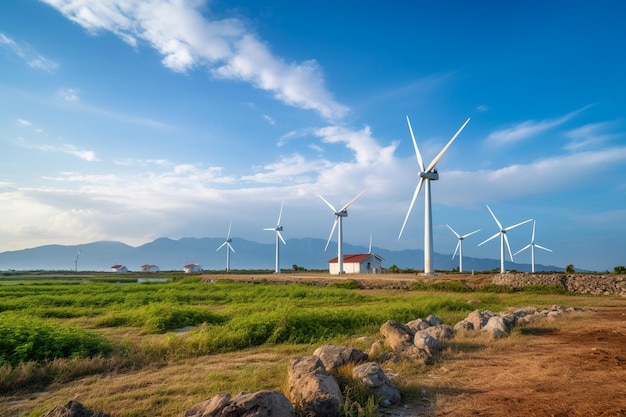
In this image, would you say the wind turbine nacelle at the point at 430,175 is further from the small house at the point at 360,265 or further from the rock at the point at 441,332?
the rock at the point at 441,332

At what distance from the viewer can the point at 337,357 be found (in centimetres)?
901

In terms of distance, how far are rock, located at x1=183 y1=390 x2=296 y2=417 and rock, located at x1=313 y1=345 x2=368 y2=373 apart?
3194 mm

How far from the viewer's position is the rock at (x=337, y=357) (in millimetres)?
8773

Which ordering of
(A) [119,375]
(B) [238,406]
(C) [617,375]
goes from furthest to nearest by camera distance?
1. (A) [119,375]
2. (C) [617,375]
3. (B) [238,406]

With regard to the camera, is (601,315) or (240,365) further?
(601,315)

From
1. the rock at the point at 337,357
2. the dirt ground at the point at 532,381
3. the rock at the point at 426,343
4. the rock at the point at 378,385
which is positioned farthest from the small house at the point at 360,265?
the rock at the point at 378,385

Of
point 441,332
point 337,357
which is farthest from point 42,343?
point 441,332

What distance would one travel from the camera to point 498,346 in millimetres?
12422

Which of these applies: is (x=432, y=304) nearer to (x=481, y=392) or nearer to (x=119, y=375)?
(x=481, y=392)

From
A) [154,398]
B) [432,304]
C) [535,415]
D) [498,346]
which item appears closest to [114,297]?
[432,304]

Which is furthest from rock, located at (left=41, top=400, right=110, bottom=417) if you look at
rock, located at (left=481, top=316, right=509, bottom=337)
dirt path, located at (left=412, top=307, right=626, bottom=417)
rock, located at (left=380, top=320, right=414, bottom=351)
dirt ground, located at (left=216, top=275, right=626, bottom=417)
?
rock, located at (left=481, top=316, right=509, bottom=337)

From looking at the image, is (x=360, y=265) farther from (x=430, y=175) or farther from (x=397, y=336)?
(x=397, y=336)

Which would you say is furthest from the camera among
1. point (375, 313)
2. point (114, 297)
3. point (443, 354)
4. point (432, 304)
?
point (114, 297)

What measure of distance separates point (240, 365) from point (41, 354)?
16.9 feet
